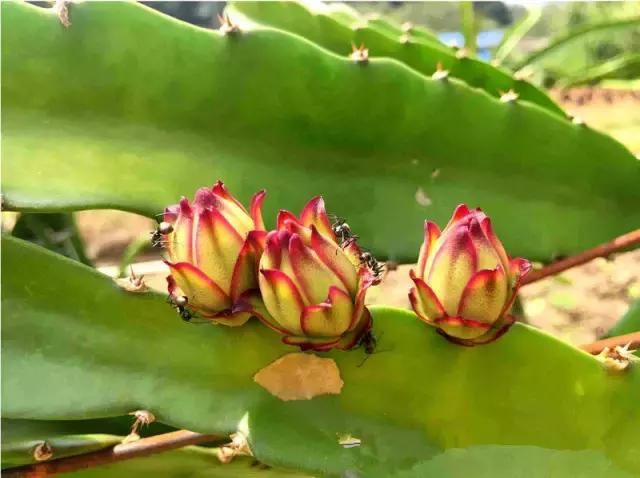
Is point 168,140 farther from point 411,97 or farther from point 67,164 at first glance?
point 411,97

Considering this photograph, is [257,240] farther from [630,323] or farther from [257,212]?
[630,323]

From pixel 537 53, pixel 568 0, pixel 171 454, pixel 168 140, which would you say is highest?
pixel 568 0

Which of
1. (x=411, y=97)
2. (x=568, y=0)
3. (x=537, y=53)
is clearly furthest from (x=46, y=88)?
(x=568, y=0)

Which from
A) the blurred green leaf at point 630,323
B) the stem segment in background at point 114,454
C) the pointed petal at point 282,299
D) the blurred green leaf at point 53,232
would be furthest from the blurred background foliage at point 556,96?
the pointed petal at point 282,299

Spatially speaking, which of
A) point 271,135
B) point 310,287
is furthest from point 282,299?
point 271,135

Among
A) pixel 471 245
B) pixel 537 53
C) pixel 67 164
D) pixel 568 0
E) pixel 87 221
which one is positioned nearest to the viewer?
pixel 471 245

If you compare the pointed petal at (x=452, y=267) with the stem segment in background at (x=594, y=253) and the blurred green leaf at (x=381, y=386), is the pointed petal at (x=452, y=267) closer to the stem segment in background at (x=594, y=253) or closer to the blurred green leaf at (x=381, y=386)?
the blurred green leaf at (x=381, y=386)
